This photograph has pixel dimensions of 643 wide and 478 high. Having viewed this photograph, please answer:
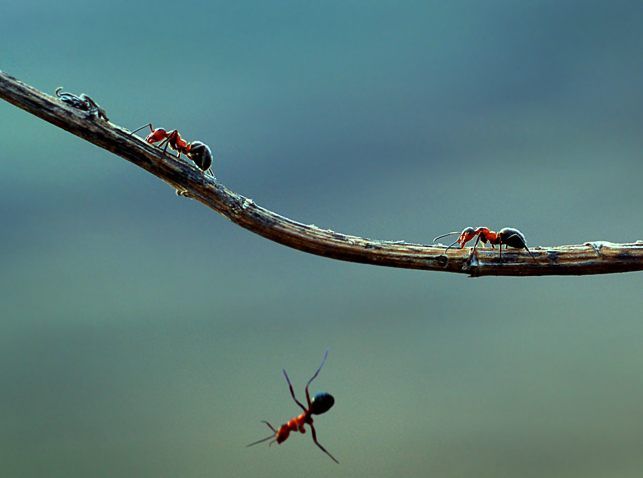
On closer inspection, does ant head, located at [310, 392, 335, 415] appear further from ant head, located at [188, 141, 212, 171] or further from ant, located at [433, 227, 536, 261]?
ant head, located at [188, 141, 212, 171]

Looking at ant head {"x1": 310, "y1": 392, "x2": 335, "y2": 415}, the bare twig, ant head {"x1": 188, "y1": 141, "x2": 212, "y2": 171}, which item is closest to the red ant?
ant head {"x1": 188, "y1": 141, "x2": 212, "y2": 171}

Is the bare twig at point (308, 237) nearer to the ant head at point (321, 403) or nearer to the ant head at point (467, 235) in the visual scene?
the ant head at point (467, 235)

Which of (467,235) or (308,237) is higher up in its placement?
(467,235)

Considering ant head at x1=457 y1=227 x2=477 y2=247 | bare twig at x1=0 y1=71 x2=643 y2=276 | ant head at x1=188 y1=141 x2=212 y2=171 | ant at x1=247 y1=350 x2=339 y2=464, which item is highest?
ant head at x1=188 y1=141 x2=212 y2=171

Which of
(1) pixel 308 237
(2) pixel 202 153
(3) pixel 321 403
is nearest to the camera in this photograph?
(1) pixel 308 237

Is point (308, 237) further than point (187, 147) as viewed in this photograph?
No

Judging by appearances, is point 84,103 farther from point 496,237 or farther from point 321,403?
point 496,237

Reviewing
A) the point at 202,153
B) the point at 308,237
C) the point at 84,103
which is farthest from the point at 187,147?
the point at 308,237
